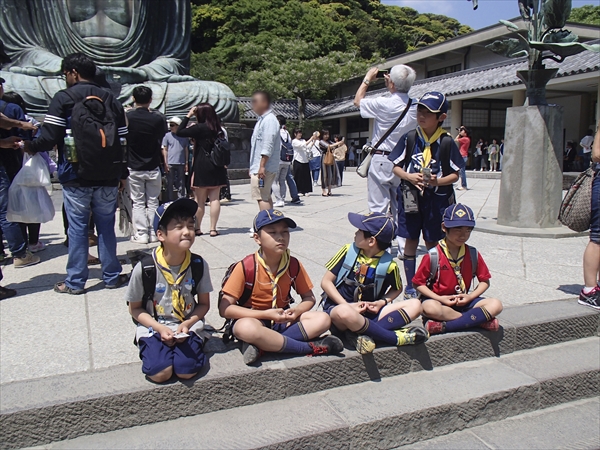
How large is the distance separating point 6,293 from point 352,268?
276cm

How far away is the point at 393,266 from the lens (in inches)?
123

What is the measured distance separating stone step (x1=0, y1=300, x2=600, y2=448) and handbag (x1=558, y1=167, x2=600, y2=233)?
1.01m

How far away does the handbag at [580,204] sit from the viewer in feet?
12.8

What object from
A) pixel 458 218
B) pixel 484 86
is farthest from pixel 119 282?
pixel 484 86

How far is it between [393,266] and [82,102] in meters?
2.72

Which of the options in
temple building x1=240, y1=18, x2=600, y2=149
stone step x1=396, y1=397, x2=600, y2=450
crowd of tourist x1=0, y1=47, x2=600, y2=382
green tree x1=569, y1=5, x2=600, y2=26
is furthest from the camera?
green tree x1=569, y1=5, x2=600, y2=26

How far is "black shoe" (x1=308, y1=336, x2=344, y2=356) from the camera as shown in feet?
9.55

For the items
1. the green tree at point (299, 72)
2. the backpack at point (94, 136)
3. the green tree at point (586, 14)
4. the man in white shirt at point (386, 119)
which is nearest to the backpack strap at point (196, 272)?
the backpack at point (94, 136)

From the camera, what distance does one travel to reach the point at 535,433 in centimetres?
283

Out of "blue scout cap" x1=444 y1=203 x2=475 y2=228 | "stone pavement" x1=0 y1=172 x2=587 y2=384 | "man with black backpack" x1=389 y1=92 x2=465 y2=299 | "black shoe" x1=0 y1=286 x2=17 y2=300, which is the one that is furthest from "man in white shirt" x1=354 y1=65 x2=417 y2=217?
"black shoe" x1=0 y1=286 x2=17 y2=300

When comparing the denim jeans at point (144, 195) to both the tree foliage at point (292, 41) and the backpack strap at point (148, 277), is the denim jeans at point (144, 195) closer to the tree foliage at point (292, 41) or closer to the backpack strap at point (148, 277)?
the backpack strap at point (148, 277)

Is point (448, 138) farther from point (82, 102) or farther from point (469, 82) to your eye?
point (469, 82)

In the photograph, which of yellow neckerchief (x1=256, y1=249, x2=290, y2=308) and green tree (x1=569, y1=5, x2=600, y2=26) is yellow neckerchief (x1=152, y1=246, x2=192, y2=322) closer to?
yellow neckerchief (x1=256, y1=249, x2=290, y2=308)

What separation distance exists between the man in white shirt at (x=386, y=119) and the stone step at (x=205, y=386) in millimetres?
1820
